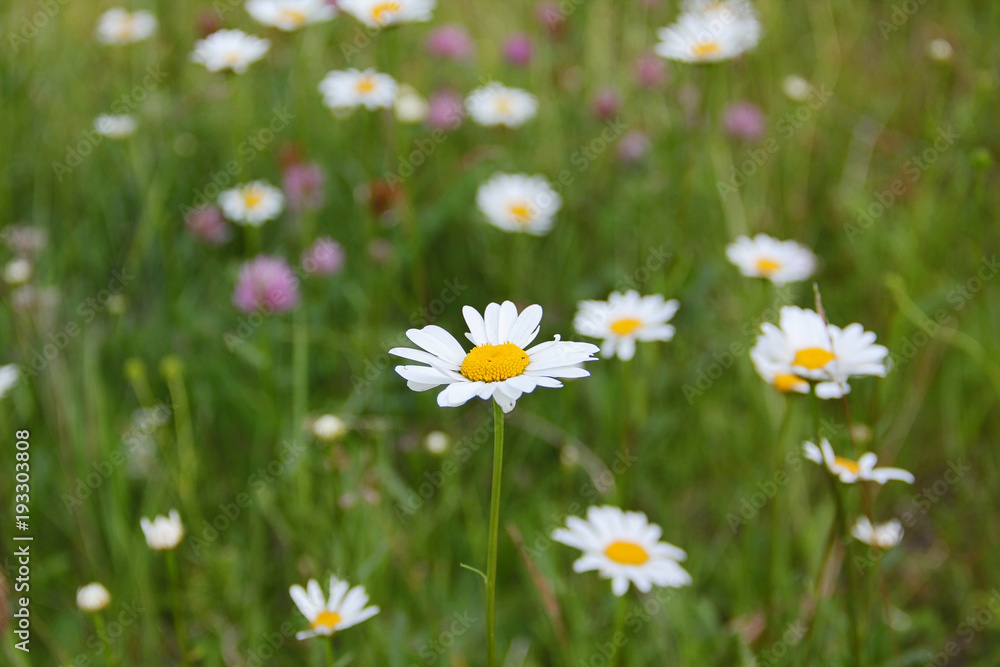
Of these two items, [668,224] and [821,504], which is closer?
[821,504]

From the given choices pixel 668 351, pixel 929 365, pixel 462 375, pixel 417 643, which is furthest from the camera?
pixel 668 351

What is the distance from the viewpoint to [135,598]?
4.31 ft

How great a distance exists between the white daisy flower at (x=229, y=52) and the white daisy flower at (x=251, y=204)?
248 millimetres

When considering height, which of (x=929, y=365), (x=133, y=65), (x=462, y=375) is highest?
(x=462, y=375)

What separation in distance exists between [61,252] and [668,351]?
1307 millimetres

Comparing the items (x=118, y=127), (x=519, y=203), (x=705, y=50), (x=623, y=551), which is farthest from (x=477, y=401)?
(x=118, y=127)

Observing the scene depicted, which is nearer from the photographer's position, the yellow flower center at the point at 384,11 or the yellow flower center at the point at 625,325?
the yellow flower center at the point at 625,325

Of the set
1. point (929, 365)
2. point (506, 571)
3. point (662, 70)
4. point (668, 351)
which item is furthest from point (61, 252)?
point (929, 365)

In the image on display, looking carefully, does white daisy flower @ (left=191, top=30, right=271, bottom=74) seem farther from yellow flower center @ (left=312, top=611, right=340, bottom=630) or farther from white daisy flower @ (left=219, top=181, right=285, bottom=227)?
yellow flower center @ (left=312, top=611, right=340, bottom=630)

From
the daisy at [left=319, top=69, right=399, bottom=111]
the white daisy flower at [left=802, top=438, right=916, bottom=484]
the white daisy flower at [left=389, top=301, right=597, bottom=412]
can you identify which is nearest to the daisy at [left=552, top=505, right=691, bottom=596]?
the white daisy flower at [left=802, top=438, right=916, bottom=484]

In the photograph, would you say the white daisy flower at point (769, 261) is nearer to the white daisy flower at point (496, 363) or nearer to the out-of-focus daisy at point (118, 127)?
the white daisy flower at point (496, 363)

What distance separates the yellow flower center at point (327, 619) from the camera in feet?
2.84

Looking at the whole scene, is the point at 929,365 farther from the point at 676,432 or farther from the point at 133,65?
the point at 133,65

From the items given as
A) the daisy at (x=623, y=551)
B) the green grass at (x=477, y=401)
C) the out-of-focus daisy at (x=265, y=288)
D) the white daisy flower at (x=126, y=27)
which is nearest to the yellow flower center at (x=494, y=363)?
the green grass at (x=477, y=401)
